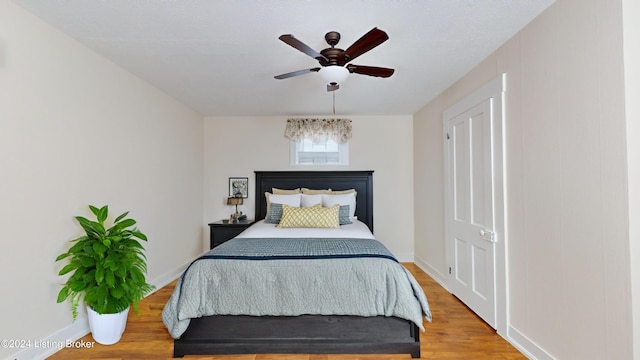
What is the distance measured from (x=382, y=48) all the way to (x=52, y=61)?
8.33 ft

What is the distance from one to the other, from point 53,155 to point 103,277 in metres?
0.98

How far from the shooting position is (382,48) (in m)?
2.62

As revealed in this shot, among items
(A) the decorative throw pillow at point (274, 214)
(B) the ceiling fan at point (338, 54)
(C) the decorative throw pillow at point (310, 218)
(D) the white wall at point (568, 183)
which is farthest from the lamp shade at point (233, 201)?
(D) the white wall at point (568, 183)

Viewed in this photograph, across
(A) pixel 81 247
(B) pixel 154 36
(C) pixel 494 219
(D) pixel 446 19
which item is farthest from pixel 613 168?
(A) pixel 81 247

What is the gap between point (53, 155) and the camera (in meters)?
2.32

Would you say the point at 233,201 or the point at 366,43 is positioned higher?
the point at 366,43

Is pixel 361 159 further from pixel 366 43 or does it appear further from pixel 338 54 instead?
pixel 366 43

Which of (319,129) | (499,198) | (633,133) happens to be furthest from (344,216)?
(633,133)

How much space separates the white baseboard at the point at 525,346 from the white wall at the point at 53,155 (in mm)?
3441

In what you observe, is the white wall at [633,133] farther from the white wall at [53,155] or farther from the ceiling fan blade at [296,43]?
the white wall at [53,155]

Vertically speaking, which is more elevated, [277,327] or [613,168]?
[613,168]

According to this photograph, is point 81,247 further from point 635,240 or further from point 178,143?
point 635,240

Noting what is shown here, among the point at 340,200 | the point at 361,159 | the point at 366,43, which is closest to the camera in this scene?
the point at 366,43

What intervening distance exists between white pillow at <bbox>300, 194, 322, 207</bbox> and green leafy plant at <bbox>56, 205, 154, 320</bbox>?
225cm
